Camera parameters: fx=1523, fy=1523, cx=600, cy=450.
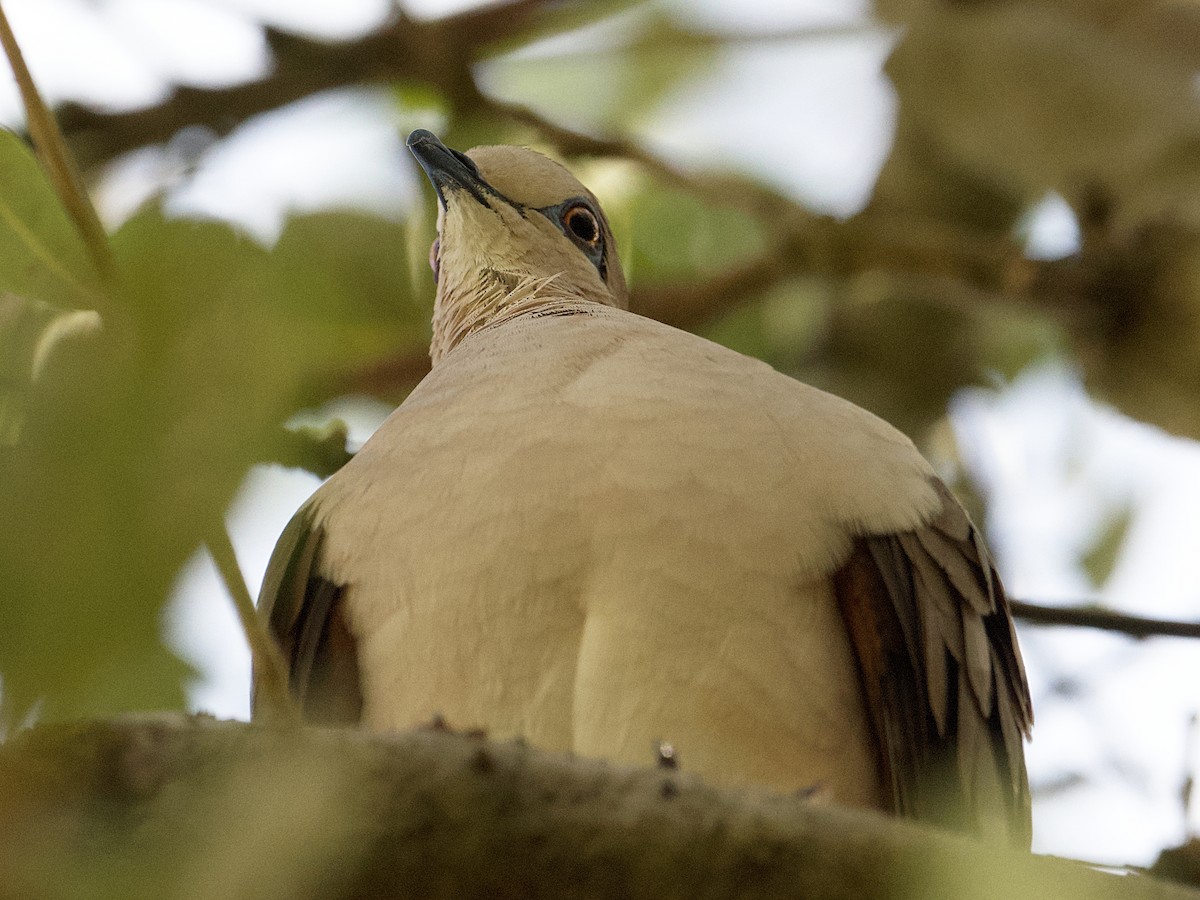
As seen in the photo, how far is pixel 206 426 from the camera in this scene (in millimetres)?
1041

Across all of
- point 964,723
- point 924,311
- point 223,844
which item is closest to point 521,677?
point 964,723

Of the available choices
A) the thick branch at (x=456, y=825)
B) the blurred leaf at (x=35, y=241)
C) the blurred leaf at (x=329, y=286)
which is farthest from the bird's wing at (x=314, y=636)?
the blurred leaf at (x=35, y=241)

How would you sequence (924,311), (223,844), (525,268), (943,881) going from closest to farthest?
(223,844) → (943,881) → (525,268) → (924,311)

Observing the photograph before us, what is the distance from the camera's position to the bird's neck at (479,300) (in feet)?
15.0

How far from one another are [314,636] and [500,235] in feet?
6.01

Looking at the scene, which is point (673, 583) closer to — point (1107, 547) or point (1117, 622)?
point (1117, 622)

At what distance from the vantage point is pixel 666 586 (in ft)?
9.81

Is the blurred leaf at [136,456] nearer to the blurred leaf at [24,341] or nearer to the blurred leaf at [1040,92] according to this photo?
the blurred leaf at [24,341]

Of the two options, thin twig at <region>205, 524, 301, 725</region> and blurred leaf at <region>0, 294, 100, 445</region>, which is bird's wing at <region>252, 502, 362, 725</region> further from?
blurred leaf at <region>0, 294, 100, 445</region>

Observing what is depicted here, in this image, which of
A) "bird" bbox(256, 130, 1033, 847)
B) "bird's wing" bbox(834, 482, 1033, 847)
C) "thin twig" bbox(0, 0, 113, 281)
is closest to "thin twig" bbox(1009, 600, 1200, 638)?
"bird" bbox(256, 130, 1033, 847)

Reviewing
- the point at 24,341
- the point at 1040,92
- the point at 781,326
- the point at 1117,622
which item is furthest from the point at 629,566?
the point at 781,326

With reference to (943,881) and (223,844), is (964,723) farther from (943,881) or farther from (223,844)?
(223,844)

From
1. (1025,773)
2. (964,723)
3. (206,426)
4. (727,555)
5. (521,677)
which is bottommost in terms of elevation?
(1025,773)

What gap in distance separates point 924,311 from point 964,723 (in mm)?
2964
